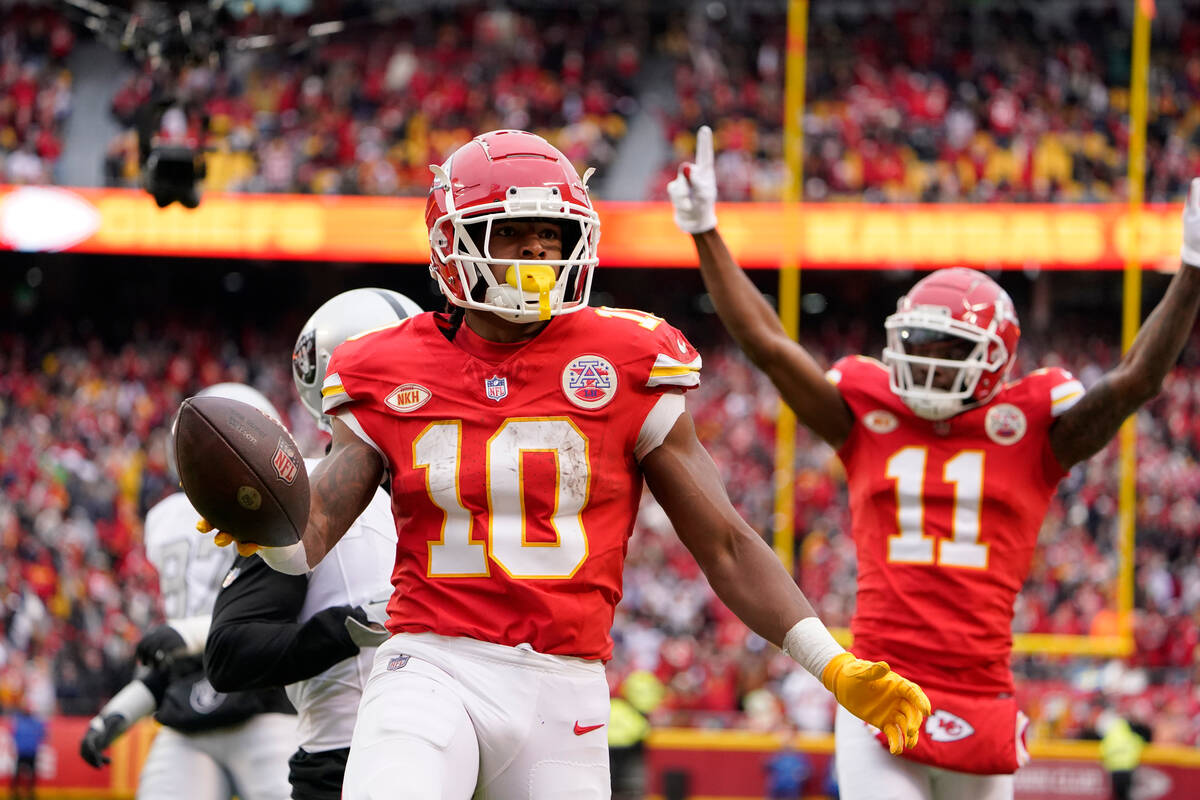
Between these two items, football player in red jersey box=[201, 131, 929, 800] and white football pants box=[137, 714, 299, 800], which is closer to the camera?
football player in red jersey box=[201, 131, 929, 800]

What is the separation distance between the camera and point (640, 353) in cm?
295

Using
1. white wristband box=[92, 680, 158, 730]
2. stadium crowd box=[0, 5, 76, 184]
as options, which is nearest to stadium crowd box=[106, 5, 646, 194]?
stadium crowd box=[0, 5, 76, 184]

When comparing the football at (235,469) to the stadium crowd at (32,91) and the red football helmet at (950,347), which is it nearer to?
the red football helmet at (950,347)

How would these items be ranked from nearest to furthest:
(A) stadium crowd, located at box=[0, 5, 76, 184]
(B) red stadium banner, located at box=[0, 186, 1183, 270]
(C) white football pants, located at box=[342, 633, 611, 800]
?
(C) white football pants, located at box=[342, 633, 611, 800]
(B) red stadium banner, located at box=[0, 186, 1183, 270]
(A) stadium crowd, located at box=[0, 5, 76, 184]

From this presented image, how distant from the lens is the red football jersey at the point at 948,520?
4.12 metres

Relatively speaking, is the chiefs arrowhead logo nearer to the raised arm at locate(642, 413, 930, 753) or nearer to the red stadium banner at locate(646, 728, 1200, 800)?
the raised arm at locate(642, 413, 930, 753)

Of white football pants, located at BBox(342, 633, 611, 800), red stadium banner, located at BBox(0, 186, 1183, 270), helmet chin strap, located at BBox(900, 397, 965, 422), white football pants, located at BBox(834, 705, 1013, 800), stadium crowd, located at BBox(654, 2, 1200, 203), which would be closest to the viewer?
white football pants, located at BBox(342, 633, 611, 800)

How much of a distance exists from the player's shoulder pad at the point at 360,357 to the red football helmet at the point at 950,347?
169 centimetres

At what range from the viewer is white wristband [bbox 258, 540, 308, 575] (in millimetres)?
2711

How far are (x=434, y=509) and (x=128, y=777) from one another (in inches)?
342

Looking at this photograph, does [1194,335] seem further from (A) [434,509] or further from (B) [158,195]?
(A) [434,509]

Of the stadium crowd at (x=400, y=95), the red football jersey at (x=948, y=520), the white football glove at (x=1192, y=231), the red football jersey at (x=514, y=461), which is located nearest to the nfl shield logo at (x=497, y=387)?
the red football jersey at (x=514, y=461)

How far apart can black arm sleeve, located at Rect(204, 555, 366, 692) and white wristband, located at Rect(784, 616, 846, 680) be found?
99 cm

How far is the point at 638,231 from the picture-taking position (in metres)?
17.2
